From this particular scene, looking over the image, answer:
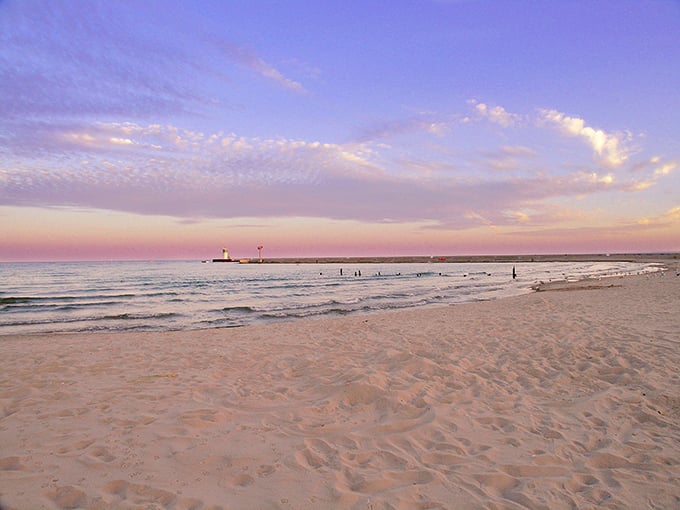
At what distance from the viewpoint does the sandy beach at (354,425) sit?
3719mm

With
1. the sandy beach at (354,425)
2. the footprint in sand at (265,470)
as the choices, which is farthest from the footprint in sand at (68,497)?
the footprint in sand at (265,470)

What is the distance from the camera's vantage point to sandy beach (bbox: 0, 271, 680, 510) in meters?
3.72

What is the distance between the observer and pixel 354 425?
530 centimetres

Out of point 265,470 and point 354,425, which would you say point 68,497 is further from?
point 354,425

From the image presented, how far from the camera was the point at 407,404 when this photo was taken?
5961mm

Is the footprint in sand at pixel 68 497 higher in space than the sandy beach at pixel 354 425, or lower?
higher

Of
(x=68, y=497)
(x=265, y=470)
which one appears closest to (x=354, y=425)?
(x=265, y=470)

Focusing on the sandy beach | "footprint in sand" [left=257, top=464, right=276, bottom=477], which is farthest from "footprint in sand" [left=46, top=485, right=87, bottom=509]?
"footprint in sand" [left=257, top=464, right=276, bottom=477]

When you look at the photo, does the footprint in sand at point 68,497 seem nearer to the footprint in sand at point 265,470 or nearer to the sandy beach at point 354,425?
the sandy beach at point 354,425

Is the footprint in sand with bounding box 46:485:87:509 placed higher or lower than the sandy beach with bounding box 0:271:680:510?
higher

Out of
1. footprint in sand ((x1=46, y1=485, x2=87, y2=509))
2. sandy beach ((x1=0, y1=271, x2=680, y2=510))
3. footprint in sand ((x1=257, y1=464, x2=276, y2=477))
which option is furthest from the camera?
footprint in sand ((x1=257, y1=464, x2=276, y2=477))

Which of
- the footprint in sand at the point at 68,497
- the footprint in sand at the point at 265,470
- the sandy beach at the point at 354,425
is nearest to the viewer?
the footprint in sand at the point at 68,497

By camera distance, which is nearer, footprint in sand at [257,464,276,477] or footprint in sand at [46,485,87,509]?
footprint in sand at [46,485,87,509]

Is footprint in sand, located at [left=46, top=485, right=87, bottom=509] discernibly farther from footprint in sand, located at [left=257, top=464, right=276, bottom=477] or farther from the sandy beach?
footprint in sand, located at [left=257, top=464, right=276, bottom=477]
